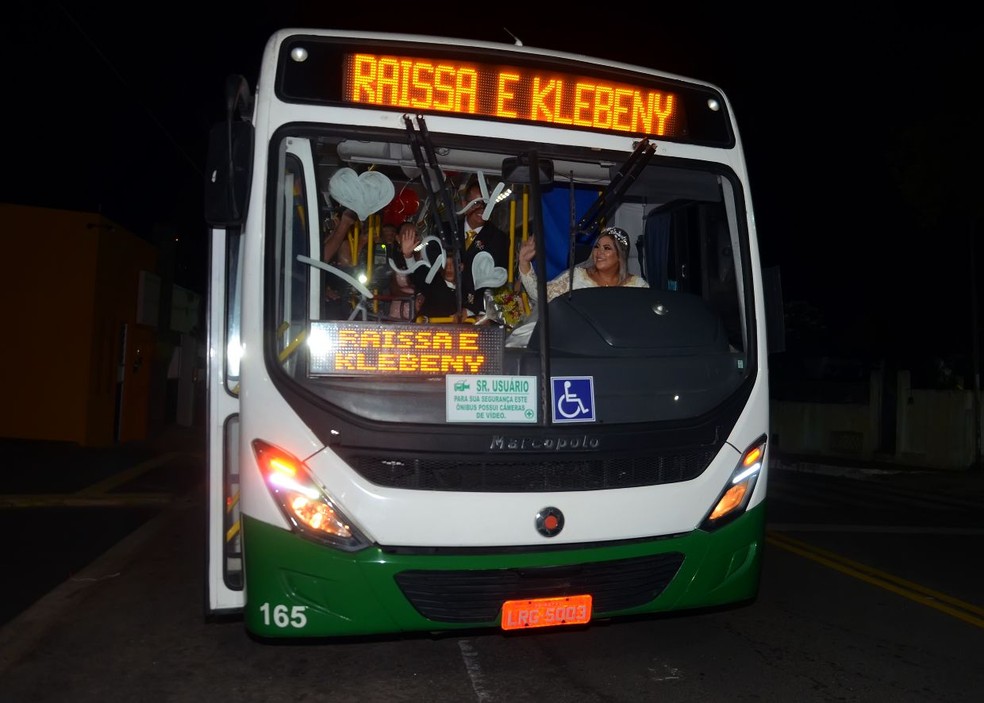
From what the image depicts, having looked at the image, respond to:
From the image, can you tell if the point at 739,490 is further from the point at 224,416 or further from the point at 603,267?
the point at 224,416

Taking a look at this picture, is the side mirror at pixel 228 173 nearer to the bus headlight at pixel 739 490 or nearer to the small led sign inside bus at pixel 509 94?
the small led sign inside bus at pixel 509 94

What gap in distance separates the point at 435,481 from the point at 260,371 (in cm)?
88

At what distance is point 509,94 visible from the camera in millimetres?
5004

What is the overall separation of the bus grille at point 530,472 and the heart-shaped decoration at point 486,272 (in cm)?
126

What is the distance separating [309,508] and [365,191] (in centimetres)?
167

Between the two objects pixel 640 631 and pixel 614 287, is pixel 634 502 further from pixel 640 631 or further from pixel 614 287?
pixel 640 631

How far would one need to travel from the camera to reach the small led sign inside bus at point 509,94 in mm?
4840

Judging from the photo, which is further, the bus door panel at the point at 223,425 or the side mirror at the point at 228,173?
the bus door panel at the point at 223,425

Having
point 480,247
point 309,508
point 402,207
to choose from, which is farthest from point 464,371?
point 402,207

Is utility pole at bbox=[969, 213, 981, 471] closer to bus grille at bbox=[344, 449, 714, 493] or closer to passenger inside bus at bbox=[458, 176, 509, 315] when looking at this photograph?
passenger inside bus at bbox=[458, 176, 509, 315]

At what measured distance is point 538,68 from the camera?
513cm

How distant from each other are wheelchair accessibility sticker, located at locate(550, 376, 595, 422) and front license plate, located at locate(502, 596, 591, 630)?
0.78 metres

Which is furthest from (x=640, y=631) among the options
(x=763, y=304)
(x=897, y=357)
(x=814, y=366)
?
(x=814, y=366)

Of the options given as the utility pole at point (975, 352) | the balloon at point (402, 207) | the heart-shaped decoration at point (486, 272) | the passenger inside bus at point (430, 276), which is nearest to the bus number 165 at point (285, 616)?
the passenger inside bus at point (430, 276)
